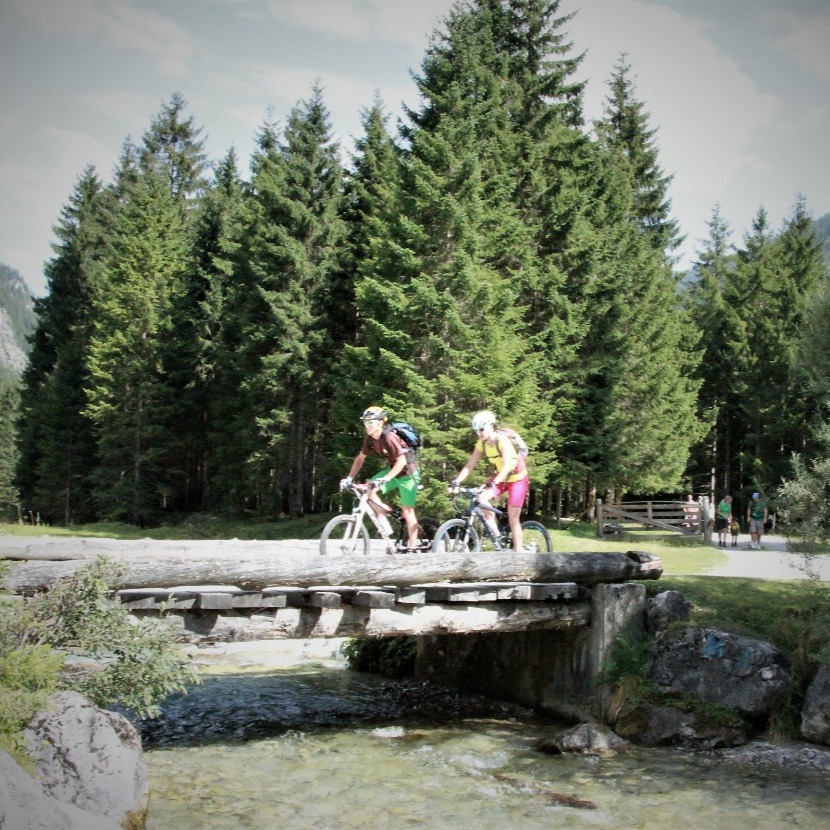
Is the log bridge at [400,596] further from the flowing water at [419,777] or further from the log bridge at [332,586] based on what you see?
the flowing water at [419,777]

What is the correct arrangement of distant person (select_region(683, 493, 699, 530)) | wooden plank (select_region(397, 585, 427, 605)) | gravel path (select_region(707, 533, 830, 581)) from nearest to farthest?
1. wooden plank (select_region(397, 585, 427, 605))
2. gravel path (select_region(707, 533, 830, 581))
3. distant person (select_region(683, 493, 699, 530))

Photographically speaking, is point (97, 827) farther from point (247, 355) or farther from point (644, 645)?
point (247, 355)

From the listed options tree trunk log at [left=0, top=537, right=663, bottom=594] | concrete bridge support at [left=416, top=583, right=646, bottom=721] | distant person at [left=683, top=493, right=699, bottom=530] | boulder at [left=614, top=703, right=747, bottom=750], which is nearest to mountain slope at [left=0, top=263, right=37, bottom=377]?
distant person at [left=683, top=493, right=699, bottom=530]

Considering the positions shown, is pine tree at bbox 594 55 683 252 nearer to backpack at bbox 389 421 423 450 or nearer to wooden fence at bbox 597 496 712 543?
wooden fence at bbox 597 496 712 543

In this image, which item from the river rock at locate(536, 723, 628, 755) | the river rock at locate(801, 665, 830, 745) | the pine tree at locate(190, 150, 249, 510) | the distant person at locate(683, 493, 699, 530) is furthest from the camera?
the pine tree at locate(190, 150, 249, 510)

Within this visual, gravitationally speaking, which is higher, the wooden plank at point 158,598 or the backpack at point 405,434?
the backpack at point 405,434

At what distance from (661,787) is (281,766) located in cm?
414

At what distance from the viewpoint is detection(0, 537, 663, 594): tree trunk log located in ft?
28.6

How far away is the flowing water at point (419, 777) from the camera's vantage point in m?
8.13

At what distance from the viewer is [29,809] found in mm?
5320

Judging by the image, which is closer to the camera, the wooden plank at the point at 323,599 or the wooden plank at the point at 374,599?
the wooden plank at the point at 323,599

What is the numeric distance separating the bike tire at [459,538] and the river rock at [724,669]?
2.86m

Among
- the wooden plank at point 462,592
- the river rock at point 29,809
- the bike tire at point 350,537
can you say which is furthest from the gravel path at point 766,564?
the river rock at point 29,809

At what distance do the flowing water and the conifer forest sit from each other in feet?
31.7
